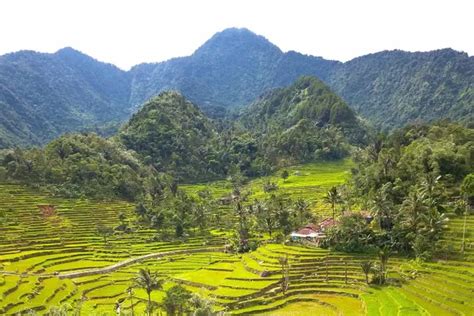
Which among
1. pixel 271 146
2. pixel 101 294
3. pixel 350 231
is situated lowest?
pixel 101 294

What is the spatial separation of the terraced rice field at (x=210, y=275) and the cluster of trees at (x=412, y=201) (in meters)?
2.29

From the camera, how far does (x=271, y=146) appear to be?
167 m

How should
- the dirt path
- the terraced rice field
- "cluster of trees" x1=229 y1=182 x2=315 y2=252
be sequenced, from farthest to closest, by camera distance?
"cluster of trees" x1=229 y1=182 x2=315 y2=252 < the dirt path < the terraced rice field

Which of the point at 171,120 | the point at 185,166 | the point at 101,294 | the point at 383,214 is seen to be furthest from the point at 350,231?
the point at 171,120

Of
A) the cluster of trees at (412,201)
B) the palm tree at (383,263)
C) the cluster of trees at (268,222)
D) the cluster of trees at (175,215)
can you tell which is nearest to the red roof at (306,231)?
the cluster of trees at (268,222)

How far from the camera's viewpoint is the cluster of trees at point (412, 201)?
5606cm

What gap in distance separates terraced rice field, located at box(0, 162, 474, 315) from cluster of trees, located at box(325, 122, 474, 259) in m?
2.29

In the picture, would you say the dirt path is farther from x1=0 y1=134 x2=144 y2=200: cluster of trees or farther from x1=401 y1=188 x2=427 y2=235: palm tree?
x1=401 y1=188 x2=427 y2=235: palm tree

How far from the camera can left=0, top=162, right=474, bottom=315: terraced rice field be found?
46812mm

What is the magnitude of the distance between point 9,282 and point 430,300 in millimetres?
43145

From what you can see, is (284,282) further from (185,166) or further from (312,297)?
(185,166)

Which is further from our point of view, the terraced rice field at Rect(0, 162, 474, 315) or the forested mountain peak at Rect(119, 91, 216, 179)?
the forested mountain peak at Rect(119, 91, 216, 179)

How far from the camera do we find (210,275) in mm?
60188

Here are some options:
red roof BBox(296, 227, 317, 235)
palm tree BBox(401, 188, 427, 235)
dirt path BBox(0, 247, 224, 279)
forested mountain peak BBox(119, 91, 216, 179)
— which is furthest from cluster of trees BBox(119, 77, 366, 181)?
palm tree BBox(401, 188, 427, 235)
